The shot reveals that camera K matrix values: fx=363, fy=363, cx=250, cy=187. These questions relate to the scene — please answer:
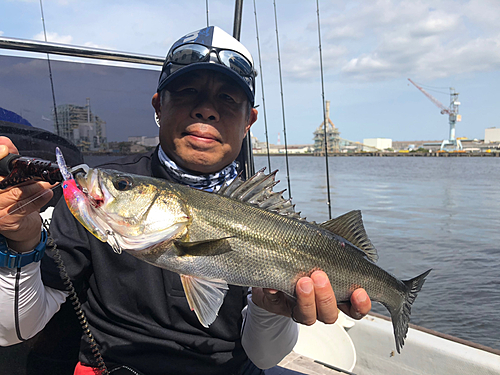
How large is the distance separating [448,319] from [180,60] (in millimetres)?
7529

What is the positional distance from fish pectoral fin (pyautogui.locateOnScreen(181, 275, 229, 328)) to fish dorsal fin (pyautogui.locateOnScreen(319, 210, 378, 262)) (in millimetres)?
765

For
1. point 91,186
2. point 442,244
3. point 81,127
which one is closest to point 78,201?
point 91,186

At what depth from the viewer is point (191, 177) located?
8.39 feet

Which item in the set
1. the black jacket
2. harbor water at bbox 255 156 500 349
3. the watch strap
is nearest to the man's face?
the black jacket

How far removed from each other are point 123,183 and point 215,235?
1.62 feet

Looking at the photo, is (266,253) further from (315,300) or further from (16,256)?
(16,256)

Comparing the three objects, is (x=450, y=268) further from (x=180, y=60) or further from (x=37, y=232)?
(x=37, y=232)

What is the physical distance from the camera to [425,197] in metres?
20.9

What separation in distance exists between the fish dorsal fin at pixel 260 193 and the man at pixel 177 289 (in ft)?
1.35

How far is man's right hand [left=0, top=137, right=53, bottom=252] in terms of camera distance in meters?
1.55

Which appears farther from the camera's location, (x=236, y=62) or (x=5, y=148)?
(x=236, y=62)

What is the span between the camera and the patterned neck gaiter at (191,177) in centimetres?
255

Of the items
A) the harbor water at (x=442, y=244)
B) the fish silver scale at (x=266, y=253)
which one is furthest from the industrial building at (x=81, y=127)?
the fish silver scale at (x=266, y=253)

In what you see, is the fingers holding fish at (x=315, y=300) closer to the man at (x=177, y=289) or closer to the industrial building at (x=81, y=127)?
the man at (x=177, y=289)
